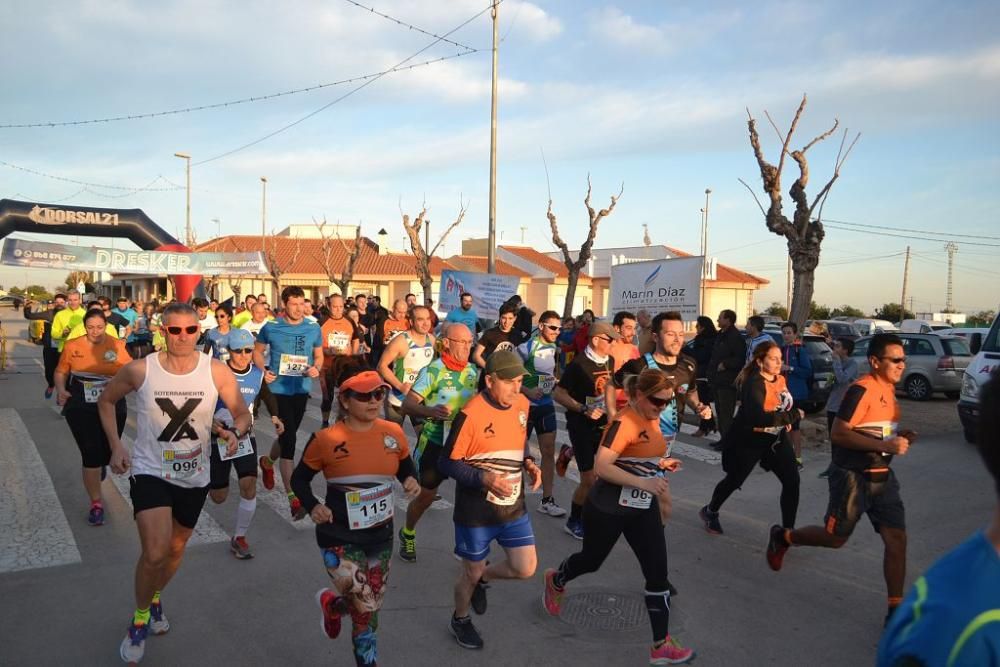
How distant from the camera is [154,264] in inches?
776

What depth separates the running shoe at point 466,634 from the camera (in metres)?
4.23

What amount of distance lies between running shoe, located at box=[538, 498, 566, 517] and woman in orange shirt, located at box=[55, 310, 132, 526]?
3892 mm

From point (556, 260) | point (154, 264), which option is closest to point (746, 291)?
point (556, 260)

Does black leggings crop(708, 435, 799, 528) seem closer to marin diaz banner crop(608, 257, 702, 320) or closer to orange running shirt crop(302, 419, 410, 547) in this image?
orange running shirt crop(302, 419, 410, 547)

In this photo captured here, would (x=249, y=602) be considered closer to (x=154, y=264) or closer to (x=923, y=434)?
(x=923, y=434)

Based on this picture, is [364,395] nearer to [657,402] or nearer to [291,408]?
[657,402]

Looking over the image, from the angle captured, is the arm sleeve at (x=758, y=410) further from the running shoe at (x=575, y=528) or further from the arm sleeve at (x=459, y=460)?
the arm sleeve at (x=459, y=460)

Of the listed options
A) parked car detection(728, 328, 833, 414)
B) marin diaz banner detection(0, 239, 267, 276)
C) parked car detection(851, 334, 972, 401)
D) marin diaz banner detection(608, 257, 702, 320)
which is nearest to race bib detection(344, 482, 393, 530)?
parked car detection(728, 328, 833, 414)

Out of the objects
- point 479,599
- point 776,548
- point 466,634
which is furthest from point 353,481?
point 776,548

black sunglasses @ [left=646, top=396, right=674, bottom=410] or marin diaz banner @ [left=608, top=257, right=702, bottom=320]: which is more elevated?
marin diaz banner @ [left=608, top=257, right=702, bottom=320]

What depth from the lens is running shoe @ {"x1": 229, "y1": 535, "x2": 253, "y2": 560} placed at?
5.68 metres

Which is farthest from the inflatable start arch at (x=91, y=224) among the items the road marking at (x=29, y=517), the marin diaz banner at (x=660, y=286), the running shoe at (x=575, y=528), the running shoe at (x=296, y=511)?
the running shoe at (x=575, y=528)

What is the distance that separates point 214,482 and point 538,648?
2676 mm

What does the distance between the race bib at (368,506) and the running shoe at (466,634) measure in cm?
92
